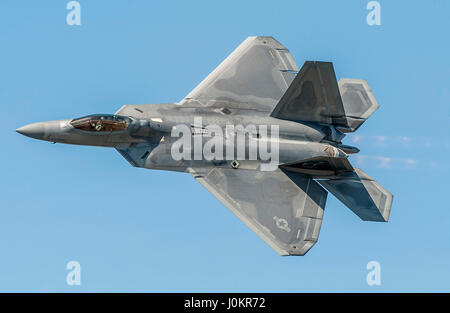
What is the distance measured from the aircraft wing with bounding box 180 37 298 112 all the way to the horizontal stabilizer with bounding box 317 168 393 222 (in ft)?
11.5

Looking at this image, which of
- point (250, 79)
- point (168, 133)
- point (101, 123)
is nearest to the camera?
point (101, 123)

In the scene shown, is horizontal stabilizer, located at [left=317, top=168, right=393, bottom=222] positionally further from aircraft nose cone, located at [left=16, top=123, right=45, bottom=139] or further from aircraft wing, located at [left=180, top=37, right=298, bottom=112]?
aircraft nose cone, located at [left=16, top=123, right=45, bottom=139]

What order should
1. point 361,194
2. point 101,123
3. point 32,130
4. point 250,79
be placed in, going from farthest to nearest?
point 250,79, point 361,194, point 101,123, point 32,130

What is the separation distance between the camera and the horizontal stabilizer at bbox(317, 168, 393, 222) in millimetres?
31969

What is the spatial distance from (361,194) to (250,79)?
5.72 metres

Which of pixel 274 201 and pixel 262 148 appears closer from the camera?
pixel 274 201

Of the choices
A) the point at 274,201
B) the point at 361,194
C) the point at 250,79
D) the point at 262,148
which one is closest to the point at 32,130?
the point at 262,148

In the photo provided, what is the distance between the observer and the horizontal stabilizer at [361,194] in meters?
32.0

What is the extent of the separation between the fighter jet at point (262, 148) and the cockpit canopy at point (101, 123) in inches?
1.3

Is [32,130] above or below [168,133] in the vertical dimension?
above

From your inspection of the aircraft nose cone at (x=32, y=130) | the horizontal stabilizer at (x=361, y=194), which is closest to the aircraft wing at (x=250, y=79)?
the horizontal stabilizer at (x=361, y=194)

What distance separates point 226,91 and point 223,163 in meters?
3.06

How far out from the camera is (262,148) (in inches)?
1264

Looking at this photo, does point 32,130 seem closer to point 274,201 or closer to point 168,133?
point 168,133
